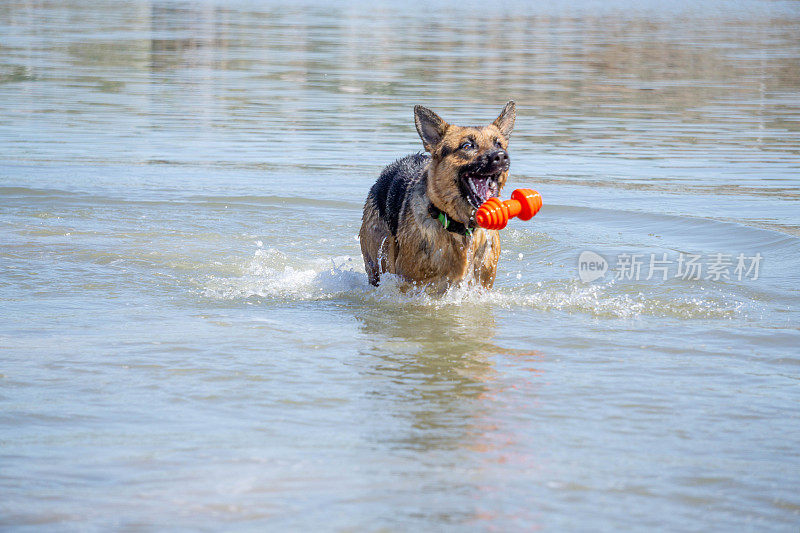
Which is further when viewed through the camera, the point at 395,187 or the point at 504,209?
the point at 395,187

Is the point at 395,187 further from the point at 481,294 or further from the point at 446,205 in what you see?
the point at 481,294

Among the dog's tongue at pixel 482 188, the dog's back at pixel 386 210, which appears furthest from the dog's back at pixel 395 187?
the dog's tongue at pixel 482 188

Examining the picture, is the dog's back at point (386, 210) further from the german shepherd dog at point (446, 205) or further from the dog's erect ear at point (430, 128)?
the dog's erect ear at point (430, 128)

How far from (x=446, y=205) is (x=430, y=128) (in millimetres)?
582

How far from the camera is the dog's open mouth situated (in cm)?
718

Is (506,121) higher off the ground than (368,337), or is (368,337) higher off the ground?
(506,121)

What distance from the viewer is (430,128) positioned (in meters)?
7.41

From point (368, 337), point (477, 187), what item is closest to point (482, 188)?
point (477, 187)

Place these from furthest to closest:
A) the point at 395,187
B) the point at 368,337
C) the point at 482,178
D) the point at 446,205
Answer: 1. the point at 395,187
2. the point at 446,205
3. the point at 482,178
4. the point at 368,337

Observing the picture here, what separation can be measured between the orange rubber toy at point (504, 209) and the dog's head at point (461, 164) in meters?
0.17

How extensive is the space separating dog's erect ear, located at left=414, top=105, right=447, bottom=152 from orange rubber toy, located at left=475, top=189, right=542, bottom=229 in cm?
68

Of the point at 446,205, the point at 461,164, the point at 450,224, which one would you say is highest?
the point at 461,164

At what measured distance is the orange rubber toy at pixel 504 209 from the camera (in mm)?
6906

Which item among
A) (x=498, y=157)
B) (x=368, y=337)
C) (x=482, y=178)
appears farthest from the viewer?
(x=482, y=178)
